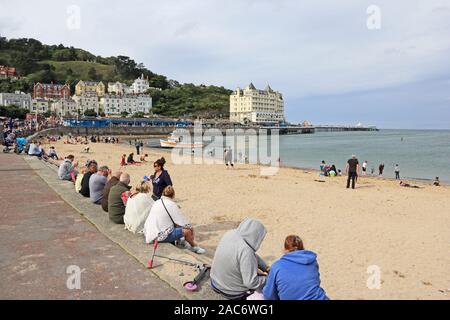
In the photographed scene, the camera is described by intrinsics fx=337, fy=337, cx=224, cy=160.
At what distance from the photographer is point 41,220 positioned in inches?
253

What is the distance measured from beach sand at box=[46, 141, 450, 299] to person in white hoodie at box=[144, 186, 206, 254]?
37.4 inches

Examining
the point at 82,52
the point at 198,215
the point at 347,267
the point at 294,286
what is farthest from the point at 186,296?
the point at 82,52

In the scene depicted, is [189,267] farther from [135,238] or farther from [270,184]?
[270,184]

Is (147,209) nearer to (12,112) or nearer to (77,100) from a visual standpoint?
(12,112)

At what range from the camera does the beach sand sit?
5.88 m

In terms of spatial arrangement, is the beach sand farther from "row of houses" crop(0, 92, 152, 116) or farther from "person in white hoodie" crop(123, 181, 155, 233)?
"row of houses" crop(0, 92, 152, 116)

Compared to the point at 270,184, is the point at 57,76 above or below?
above

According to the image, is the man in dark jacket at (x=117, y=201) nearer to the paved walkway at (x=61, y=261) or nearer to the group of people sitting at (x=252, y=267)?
the paved walkway at (x=61, y=261)

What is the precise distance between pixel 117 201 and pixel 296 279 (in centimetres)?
436

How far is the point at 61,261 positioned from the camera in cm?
443

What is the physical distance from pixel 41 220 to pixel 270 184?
11621 millimetres

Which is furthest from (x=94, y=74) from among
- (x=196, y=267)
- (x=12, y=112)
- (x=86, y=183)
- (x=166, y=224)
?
(x=196, y=267)

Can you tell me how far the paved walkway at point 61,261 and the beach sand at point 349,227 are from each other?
220 cm

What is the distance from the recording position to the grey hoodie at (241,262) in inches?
141
